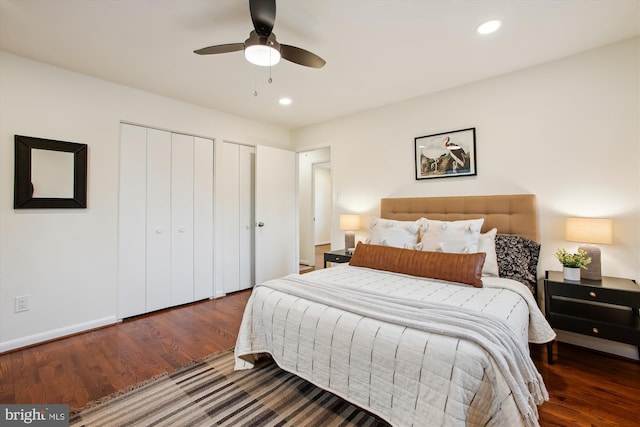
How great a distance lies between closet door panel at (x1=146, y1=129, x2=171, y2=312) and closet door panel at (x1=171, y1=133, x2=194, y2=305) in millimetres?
56

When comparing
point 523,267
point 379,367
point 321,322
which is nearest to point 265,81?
point 321,322

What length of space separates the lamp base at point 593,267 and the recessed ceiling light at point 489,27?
6.05 feet

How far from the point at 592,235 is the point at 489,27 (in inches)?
68.7

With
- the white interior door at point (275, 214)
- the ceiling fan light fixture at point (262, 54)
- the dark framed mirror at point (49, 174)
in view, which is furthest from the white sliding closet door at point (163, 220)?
the ceiling fan light fixture at point (262, 54)

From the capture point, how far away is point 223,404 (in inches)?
66.8

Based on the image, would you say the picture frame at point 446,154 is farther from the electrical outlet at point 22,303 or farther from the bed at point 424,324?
the electrical outlet at point 22,303

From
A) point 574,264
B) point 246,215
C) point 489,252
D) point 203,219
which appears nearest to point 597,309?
point 574,264

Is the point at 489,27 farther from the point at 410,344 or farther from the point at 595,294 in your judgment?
the point at 410,344

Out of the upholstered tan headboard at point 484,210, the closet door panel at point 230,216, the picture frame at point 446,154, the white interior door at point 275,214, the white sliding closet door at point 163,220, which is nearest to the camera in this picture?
the upholstered tan headboard at point 484,210

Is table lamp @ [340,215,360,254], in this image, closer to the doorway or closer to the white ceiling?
the white ceiling

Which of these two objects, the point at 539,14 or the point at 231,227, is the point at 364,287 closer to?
the point at 539,14

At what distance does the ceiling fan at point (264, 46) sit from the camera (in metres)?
1.58

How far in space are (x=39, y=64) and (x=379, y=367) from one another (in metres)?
3.69

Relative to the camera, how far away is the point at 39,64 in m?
2.54
